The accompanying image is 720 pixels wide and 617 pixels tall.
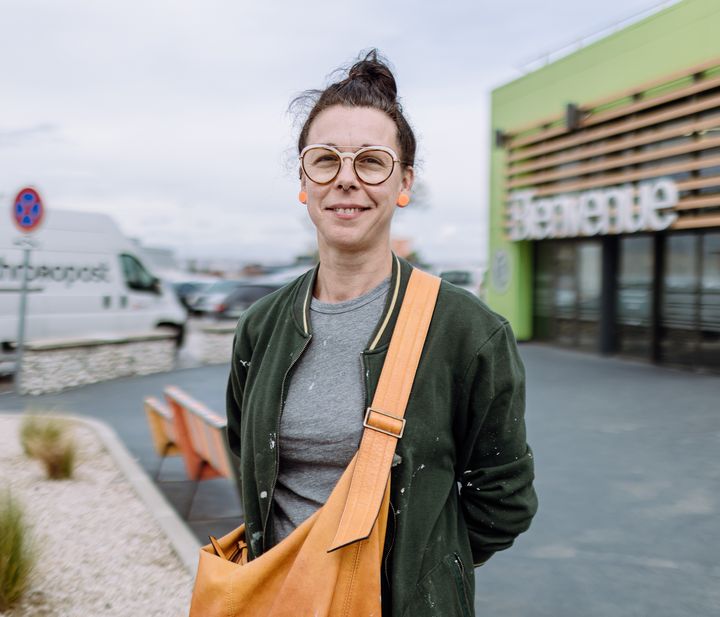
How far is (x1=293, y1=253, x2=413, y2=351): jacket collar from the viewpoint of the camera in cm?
166

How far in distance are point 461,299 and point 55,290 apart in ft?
38.6

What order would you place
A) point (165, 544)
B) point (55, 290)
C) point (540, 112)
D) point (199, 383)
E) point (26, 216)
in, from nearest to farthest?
1. point (165, 544)
2. point (26, 216)
3. point (199, 383)
4. point (55, 290)
5. point (540, 112)

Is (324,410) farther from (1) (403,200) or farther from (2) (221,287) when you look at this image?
(2) (221,287)

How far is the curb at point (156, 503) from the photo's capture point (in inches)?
164

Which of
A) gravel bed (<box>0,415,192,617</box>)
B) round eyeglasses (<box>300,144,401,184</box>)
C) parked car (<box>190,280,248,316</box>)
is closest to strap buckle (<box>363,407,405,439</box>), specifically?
round eyeglasses (<box>300,144,401,184</box>)

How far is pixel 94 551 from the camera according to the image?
13.8 feet

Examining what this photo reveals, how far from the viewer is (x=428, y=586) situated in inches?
62.3

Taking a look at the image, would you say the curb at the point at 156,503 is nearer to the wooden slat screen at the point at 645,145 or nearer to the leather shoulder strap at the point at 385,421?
the leather shoulder strap at the point at 385,421

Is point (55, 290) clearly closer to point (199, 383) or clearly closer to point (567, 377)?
point (199, 383)

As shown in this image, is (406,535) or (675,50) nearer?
(406,535)

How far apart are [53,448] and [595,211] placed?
10.8 m

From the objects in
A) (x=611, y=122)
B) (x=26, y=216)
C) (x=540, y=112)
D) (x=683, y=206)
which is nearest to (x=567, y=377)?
(x=683, y=206)

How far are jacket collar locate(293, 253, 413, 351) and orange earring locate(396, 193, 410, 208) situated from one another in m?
0.13

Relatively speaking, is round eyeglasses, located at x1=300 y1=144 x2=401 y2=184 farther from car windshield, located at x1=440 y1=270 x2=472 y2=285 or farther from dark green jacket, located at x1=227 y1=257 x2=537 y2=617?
car windshield, located at x1=440 y1=270 x2=472 y2=285
